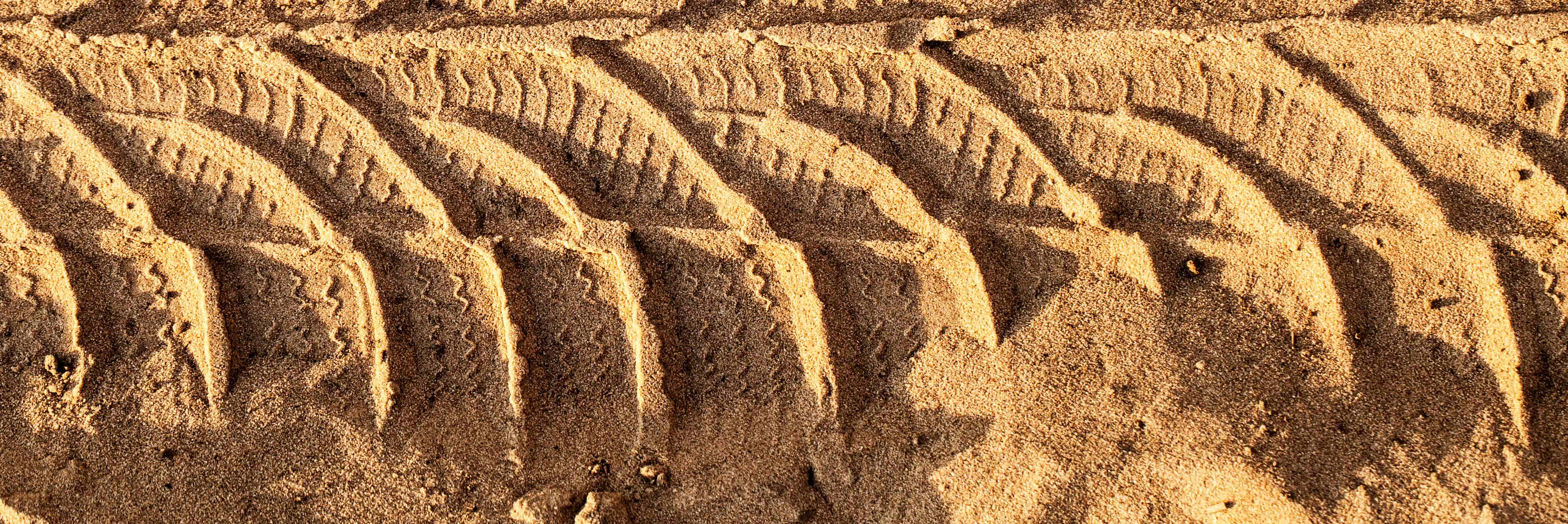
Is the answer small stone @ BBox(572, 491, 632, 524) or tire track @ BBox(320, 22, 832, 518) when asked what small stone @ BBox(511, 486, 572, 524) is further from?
tire track @ BBox(320, 22, 832, 518)

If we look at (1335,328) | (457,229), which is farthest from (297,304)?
(1335,328)

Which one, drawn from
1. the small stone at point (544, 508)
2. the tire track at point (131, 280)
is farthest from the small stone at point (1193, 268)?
the tire track at point (131, 280)

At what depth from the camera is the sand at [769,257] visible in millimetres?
2127

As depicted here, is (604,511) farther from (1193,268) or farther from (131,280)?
(1193,268)

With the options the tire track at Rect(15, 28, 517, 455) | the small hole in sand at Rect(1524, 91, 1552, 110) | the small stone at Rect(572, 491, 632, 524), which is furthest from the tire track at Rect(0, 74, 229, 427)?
the small hole in sand at Rect(1524, 91, 1552, 110)

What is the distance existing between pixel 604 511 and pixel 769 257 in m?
0.67

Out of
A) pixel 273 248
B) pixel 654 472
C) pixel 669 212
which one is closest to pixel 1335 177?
pixel 669 212

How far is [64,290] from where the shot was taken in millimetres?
2215

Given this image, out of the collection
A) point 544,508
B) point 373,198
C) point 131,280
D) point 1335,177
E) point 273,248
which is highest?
point 1335,177

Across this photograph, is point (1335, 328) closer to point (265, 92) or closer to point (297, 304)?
point (297, 304)

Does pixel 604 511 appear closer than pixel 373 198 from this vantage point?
Yes

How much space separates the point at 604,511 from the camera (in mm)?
2121

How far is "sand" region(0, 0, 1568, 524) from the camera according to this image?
6.98 feet

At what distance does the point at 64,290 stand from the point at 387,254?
2.47 ft
